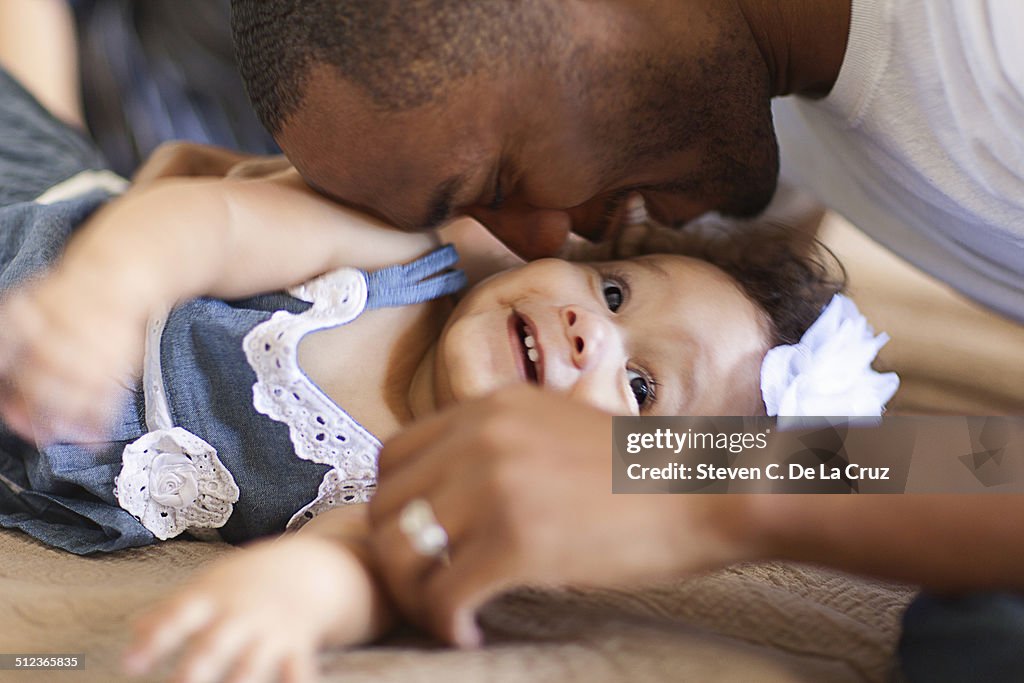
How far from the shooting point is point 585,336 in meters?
1.00

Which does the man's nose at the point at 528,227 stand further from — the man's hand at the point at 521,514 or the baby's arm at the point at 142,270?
the man's hand at the point at 521,514

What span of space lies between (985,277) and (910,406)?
22cm

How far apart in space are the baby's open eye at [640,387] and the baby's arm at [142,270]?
345 millimetres

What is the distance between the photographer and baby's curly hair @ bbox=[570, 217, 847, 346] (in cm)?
125

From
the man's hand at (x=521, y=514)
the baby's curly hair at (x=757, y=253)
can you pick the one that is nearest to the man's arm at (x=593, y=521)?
the man's hand at (x=521, y=514)

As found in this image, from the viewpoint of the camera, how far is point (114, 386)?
2.68 ft

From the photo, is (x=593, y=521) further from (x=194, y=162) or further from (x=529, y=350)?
(x=194, y=162)

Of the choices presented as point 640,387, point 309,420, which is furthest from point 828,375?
point 309,420

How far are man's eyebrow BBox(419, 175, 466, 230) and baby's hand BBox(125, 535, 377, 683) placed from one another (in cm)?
51

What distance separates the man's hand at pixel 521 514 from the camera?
57 centimetres

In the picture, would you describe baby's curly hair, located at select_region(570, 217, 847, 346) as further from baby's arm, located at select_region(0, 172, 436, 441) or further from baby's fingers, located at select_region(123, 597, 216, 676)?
baby's fingers, located at select_region(123, 597, 216, 676)

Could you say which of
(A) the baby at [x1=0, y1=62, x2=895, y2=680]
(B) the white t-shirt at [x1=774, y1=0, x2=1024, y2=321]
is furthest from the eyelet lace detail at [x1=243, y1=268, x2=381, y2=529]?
(B) the white t-shirt at [x1=774, y1=0, x2=1024, y2=321]

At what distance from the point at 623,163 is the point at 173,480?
0.67 meters

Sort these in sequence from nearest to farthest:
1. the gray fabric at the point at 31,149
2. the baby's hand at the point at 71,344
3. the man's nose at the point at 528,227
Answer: the baby's hand at the point at 71,344, the man's nose at the point at 528,227, the gray fabric at the point at 31,149
